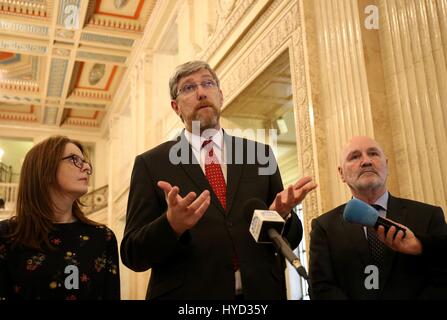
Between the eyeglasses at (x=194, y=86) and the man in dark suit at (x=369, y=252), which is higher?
the eyeglasses at (x=194, y=86)

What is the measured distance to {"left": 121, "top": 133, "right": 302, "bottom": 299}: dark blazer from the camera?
1722 mm

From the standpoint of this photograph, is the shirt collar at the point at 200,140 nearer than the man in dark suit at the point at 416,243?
No

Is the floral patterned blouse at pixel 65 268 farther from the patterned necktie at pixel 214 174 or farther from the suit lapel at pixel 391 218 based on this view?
the suit lapel at pixel 391 218

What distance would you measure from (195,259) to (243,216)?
248mm

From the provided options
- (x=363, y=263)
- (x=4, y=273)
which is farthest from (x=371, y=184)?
(x=4, y=273)

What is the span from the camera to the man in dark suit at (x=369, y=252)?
2010mm

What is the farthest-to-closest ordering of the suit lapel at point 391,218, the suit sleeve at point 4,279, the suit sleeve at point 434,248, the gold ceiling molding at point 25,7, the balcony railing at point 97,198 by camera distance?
the balcony railing at point 97,198
the gold ceiling molding at point 25,7
the suit lapel at point 391,218
the suit sleeve at point 4,279
the suit sleeve at point 434,248

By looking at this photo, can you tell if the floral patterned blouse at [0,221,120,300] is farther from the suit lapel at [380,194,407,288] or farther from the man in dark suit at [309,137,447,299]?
the suit lapel at [380,194,407,288]

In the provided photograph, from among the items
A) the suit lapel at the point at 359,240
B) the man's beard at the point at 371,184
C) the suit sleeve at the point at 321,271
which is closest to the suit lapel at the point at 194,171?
the suit sleeve at the point at 321,271

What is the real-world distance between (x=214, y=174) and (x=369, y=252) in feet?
2.64

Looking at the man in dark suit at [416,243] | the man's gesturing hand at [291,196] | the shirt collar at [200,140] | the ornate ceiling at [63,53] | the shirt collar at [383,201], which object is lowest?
the man in dark suit at [416,243]

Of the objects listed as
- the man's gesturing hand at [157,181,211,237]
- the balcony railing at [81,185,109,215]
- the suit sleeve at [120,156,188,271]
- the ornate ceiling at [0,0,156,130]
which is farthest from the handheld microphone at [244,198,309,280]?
the balcony railing at [81,185,109,215]

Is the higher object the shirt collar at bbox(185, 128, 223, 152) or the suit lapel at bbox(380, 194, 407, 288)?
the shirt collar at bbox(185, 128, 223, 152)

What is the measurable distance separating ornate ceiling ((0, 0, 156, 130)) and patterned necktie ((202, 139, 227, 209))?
858cm
